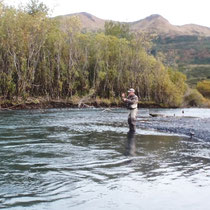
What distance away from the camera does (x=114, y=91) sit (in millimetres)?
64375

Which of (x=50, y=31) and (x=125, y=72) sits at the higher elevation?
(x=50, y=31)

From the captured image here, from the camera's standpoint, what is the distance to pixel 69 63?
56.0 metres

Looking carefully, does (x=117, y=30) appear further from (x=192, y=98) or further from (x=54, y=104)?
(x=54, y=104)

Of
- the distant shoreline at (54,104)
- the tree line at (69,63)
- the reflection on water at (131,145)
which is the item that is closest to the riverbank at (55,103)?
the distant shoreline at (54,104)

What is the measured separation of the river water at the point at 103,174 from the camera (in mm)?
7883

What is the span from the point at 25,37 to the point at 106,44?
17784mm

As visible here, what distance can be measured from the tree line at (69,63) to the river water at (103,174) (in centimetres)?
3237

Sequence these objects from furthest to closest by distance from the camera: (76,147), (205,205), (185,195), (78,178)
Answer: (76,147), (78,178), (185,195), (205,205)

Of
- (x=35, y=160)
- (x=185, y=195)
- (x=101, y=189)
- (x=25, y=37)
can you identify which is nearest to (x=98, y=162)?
(x=35, y=160)

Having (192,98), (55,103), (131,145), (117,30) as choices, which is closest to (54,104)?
(55,103)

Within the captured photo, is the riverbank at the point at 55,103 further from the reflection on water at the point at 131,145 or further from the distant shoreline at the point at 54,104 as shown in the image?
the reflection on water at the point at 131,145

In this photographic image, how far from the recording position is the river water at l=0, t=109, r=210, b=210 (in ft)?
25.9

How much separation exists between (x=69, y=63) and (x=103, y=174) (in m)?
46.9

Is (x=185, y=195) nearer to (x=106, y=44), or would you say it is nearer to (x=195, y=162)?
(x=195, y=162)
